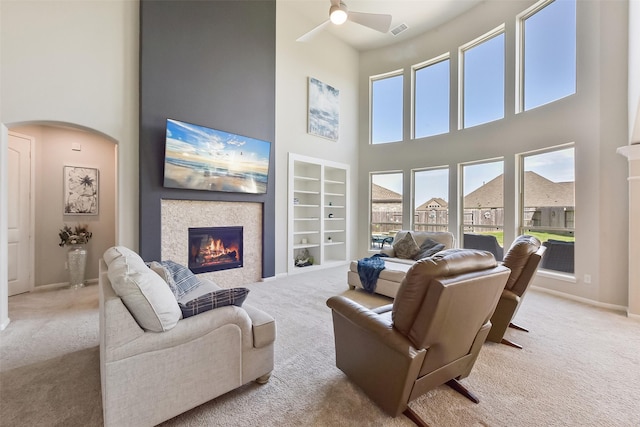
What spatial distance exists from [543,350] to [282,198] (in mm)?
4315

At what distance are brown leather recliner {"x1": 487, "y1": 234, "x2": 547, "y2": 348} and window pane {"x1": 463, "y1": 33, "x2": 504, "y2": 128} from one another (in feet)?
12.1

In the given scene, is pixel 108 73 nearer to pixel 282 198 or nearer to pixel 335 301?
pixel 282 198

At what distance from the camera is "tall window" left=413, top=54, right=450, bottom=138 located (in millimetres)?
5897

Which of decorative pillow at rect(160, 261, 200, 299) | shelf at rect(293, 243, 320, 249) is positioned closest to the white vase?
decorative pillow at rect(160, 261, 200, 299)

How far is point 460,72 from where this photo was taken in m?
5.65

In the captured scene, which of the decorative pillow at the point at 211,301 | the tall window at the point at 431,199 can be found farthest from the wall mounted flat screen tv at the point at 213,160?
the tall window at the point at 431,199

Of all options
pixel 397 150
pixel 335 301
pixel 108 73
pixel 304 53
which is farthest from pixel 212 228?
pixel 397 150

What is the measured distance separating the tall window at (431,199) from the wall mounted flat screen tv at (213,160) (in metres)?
3.70

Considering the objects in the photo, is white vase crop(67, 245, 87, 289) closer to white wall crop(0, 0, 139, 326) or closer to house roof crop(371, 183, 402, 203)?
white wall crop(0, 0, 139, 326)

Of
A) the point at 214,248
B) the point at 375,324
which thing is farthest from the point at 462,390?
the point at 214,248

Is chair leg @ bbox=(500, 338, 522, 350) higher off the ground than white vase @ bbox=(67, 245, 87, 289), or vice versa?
white vase @ bbox=(67, 245, 87, 289)

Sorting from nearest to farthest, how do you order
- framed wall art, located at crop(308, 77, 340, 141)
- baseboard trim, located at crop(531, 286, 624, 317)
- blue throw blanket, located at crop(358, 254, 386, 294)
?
baseboard trim, located at crop(531, 286, 624, 317) < blue throw blanket, located at crop(358, 254, 386, 294) < framed wall art, located at crop(308, 77, 340, 141)

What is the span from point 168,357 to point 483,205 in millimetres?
5759

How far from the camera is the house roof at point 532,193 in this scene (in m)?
4.17
